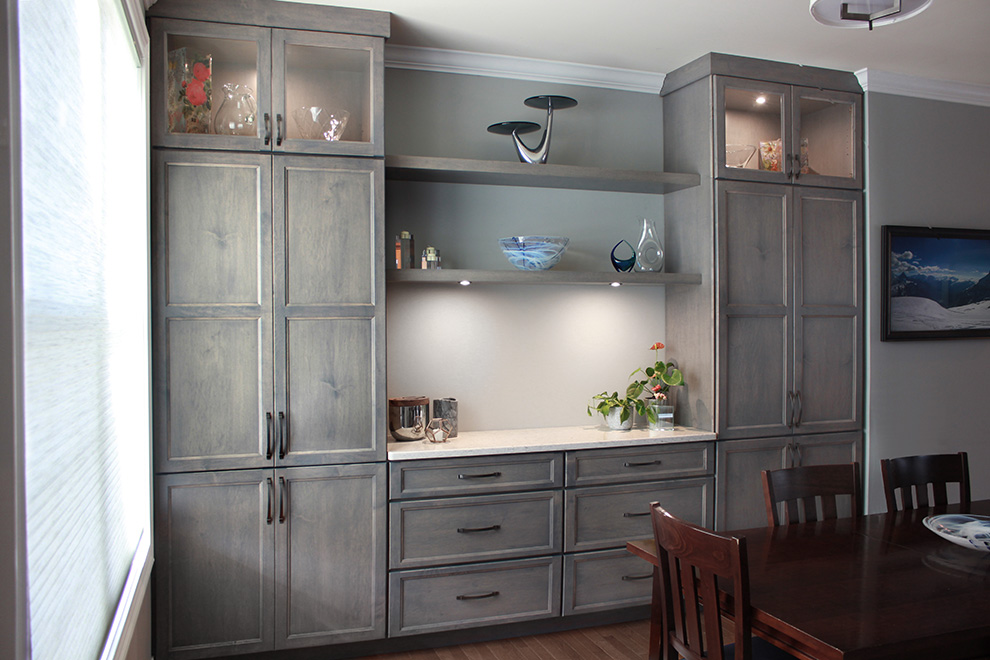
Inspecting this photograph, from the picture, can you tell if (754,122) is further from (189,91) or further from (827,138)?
(189,91)

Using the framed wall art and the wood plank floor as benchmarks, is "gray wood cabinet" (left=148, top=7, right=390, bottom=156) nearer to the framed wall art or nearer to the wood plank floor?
the wood plank floor

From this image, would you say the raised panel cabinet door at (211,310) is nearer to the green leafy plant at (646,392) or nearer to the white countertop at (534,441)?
the white countertop at (534,441)

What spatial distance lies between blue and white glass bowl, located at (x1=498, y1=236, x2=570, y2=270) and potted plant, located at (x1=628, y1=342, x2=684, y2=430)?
0.76m

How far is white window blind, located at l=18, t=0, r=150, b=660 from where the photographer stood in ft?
3.78

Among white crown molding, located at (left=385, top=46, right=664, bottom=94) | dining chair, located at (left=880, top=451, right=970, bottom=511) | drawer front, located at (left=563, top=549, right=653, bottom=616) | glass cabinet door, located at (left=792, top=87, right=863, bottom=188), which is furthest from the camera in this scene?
glass cabinet door, located at (left=792, top=87, right=863, bottom=188)

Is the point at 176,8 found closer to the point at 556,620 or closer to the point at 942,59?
the point at 556,620

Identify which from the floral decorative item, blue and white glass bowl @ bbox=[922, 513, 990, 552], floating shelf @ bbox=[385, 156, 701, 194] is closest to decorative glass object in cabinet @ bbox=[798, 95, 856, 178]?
floating shelf @ bbox=[385, 156, 701, 194]

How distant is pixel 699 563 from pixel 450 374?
1966 mm

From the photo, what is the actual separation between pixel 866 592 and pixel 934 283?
107 inches

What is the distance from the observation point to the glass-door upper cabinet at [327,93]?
9.35ft

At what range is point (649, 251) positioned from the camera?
3.63m

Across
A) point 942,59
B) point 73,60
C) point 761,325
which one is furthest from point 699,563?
point 942,59

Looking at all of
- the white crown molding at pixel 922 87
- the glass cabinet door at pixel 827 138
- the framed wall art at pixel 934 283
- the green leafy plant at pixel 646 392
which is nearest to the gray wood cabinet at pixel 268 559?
the green leafy plant at pixel 646 392

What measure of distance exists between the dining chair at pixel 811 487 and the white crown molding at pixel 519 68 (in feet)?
7.25
